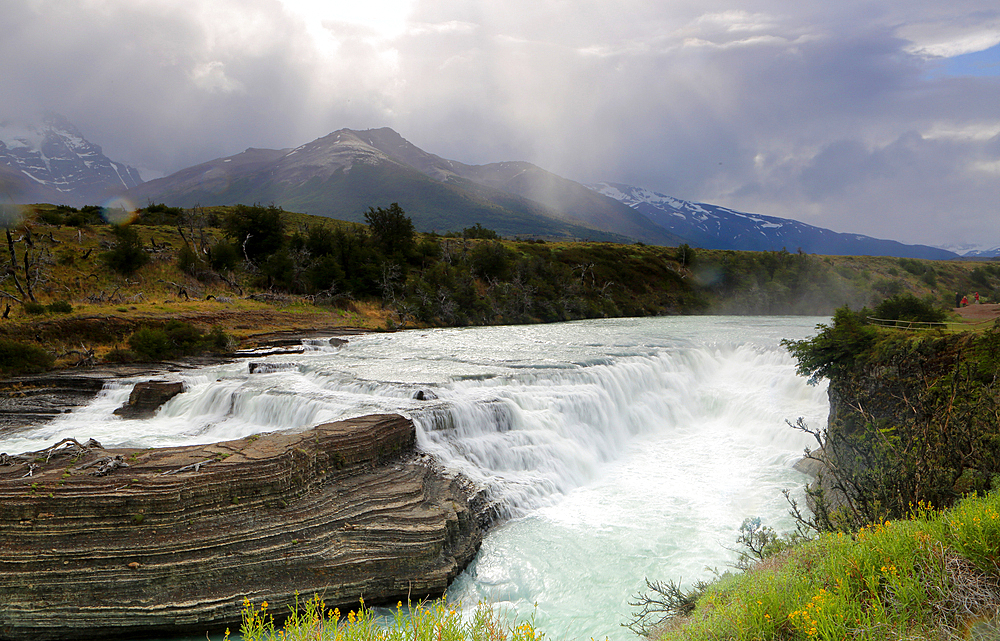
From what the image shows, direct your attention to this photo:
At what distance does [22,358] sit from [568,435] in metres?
20.1

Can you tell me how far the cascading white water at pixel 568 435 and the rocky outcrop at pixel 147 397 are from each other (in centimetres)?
41

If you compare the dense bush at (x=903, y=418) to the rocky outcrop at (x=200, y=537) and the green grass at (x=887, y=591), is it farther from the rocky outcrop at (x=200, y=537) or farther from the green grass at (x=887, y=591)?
the rocky outcrop at (x=200, y=537)

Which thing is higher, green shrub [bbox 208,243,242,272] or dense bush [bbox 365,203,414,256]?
dense bush [bbox 365,203,414,256]

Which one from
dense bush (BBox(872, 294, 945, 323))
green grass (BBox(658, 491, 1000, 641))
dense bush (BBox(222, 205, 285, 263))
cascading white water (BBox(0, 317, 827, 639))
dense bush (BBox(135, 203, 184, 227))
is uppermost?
dense bush (BBox(135, 203, 184, 227))

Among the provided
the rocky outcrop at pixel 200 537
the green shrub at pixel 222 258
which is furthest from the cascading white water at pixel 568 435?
the green shrub at pixel 222 258

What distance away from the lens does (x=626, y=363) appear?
72.6 feet

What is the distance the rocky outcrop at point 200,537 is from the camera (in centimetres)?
702

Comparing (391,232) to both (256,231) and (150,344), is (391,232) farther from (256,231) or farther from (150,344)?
(150,344)

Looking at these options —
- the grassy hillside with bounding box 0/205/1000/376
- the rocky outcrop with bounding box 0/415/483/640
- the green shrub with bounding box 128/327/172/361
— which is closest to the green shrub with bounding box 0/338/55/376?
the grassy hillside with bounding box 0/205/1000/376

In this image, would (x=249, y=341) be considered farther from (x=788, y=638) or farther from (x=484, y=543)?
(x=788, y=638)

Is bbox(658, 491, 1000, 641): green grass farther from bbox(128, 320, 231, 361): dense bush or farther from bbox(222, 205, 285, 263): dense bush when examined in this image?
bbox(222, 205, 285, 263): dense bush

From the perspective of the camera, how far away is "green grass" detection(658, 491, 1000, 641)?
3.71m

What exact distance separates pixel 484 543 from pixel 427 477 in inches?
71.2

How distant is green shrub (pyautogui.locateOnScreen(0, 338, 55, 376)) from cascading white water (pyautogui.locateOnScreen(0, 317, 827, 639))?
12.9 ft
